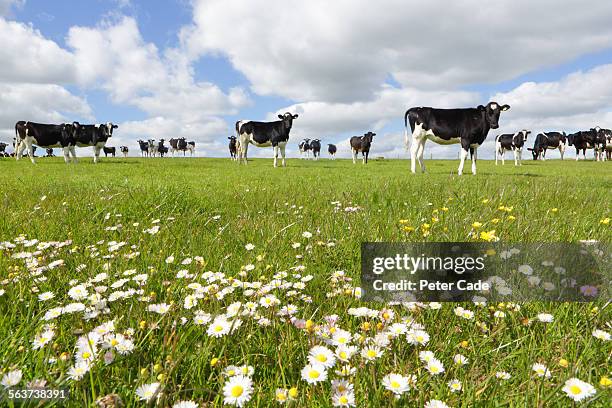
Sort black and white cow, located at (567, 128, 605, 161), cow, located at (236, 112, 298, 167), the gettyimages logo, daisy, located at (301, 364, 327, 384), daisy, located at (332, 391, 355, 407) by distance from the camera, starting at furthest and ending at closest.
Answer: black and white cow, located at (567, 128, 605, 161), cow, located at (236, 112, 298, 167), the gettyimages logo, daisy, located at (301, 364, 327, 384), daisy, located at (332, 391, 355, 407)

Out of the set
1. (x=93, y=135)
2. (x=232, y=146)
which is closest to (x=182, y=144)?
(x=232, y=146)

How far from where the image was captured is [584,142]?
48.7 meters

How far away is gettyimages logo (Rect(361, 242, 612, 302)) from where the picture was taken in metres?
2.24

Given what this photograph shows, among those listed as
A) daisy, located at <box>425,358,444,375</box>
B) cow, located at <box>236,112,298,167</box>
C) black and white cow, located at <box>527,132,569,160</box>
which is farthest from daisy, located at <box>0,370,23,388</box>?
black and white cow, located at <box>527,132,569,160</box>

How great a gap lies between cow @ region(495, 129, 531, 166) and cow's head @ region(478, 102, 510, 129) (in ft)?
74.9

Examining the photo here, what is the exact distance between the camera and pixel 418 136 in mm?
17828

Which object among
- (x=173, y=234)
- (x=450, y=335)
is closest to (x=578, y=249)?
(x=450, y=335)

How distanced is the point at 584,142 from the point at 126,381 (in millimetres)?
61696

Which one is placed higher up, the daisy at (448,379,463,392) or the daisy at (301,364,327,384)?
the daisy at (301,364,327,384)

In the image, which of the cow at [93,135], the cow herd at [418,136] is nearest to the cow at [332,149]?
the cow herd at [418,136]

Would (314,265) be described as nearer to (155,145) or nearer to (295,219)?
(295,219)

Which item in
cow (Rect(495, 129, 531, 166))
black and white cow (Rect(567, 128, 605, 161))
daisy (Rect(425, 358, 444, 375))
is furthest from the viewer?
black and white cow (Rect(567, 128, 605, 161))

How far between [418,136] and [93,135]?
26.2 meters

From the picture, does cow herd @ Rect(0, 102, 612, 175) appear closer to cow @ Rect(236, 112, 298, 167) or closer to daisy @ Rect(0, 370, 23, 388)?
cow @ Rect(236, 112, 298, 167)
